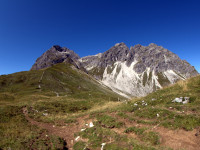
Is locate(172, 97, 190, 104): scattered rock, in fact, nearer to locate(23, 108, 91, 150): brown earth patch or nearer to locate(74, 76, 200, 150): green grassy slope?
locate(74, 76, 200, 150): green grassy slope

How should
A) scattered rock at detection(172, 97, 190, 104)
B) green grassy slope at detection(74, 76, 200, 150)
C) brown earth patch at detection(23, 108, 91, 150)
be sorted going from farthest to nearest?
scattered rock at detection(172, 97, 190, 104), brown earth patch at detection(23, 108, 91, 150), green grassy slope at detection(74, 76, 200, 150)

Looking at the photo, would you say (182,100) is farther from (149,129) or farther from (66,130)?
(66,130)

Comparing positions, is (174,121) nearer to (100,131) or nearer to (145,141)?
(145,141)

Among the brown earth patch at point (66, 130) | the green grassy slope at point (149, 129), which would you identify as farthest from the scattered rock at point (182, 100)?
the brown earth patch at point (66, 130)

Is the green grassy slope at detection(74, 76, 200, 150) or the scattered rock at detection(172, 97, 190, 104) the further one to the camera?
the scattered rock at detection(172, 97, 190, 104)

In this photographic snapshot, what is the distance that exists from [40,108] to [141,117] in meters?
20.9

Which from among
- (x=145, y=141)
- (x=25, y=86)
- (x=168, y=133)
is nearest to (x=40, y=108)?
(x=145, y=141)

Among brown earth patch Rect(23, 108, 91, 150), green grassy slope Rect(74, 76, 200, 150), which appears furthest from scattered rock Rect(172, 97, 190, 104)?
brown earth patch Rect(23, 108, 91, 150)

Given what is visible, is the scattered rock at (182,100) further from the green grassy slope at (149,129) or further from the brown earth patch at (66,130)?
the brown earth patch at (66,130)

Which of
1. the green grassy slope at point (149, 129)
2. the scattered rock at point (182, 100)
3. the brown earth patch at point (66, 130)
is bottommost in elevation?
the brown earth patch at point (66, 130)

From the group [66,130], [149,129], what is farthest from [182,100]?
[66,130]

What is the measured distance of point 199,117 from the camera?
11562mm

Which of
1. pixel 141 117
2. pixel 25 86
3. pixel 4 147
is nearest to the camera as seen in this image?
pixel 4 147

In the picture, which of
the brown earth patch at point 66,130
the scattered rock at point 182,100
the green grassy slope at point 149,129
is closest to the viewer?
the green grassy slope at point 149,129
